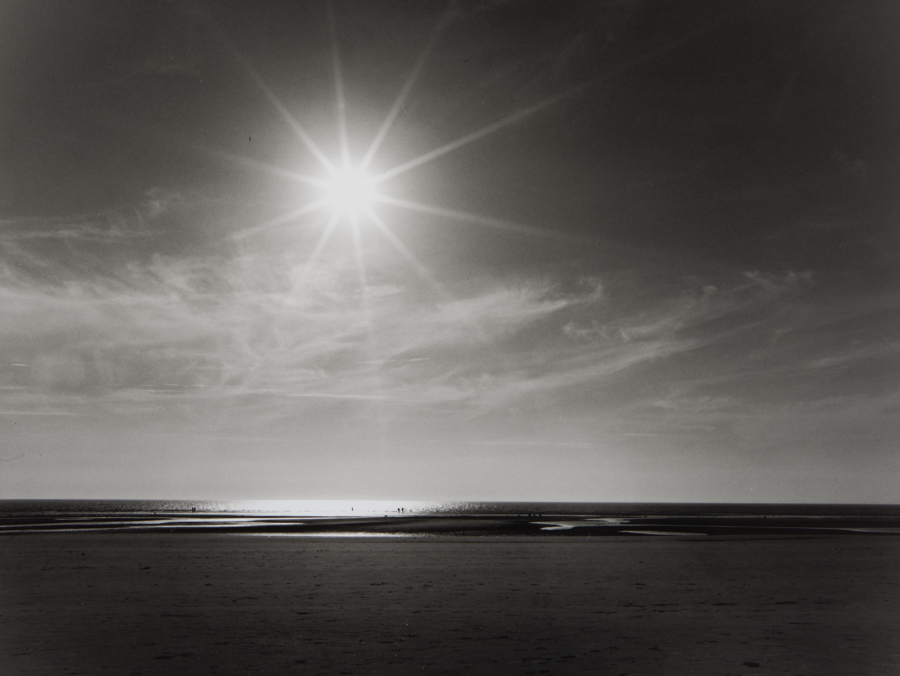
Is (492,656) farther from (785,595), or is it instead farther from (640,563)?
(640,563)

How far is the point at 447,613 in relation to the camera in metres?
20.8

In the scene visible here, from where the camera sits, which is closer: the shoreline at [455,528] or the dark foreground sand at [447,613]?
the dark foreground sand at [447,613]

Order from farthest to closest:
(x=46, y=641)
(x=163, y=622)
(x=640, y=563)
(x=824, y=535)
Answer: (x=824, y=535), (x=640, y=563), (x=163, y=622), (x=46, y=641)

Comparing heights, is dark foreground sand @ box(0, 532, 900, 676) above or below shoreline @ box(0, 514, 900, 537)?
below

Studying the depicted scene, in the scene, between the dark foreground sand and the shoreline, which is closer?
the dark foreground sand

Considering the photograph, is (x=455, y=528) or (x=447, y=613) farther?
(x=455, y=528)

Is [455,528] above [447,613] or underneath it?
above

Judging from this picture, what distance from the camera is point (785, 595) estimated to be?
81.5 ft

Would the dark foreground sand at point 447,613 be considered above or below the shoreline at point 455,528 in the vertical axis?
below

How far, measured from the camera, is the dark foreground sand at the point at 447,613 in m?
15.2

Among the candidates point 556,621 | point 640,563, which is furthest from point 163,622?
point 640,563

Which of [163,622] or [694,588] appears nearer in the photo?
[163,622]

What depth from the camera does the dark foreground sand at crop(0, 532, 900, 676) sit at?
15.2 metres

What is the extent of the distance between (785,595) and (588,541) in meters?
25.1
